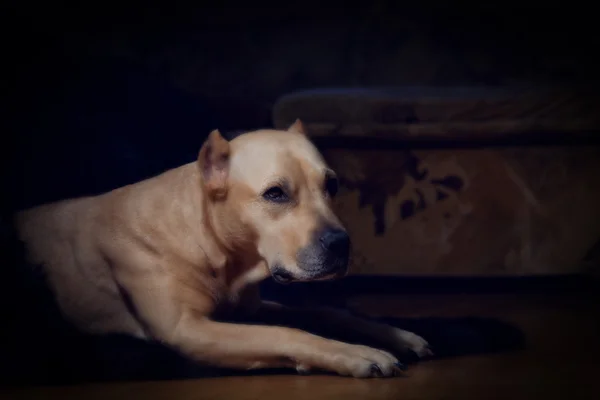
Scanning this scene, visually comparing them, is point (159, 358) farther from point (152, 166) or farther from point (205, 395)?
point (152, 166)

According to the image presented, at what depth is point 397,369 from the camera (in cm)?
168

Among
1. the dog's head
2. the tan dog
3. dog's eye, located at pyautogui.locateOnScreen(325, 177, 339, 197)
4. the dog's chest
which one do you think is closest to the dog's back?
the tan dog

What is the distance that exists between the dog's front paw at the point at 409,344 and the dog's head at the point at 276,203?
0.98 feet

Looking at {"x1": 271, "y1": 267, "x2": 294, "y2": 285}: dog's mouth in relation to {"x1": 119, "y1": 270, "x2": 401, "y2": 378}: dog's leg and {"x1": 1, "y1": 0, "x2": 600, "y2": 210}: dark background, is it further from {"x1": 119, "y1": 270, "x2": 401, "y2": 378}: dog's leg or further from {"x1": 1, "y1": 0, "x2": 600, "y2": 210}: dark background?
{"x1": 1, "y1": 0, "x2": 600, "y2": 210}: dark background

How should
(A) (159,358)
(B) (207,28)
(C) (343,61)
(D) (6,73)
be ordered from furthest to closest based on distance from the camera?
(C) (343,61) < (B) (207,28) < (D) (6,73) < (A) (159,358)

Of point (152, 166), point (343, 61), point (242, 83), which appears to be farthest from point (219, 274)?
point (343, 61)

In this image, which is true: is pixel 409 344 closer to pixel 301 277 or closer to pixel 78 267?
pixel 301 277

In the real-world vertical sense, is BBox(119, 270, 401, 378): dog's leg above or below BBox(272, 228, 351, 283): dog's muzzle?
below

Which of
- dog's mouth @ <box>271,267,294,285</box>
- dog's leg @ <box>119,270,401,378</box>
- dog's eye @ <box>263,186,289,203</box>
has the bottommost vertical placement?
dog's leg @ <box>119,270,401,378</box>

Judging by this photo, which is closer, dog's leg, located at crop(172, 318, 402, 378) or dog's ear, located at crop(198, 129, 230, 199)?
dog's leg, located at crop(172, 318, 402, 378)

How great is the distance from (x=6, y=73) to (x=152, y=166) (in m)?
0.51

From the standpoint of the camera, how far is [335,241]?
169 cm

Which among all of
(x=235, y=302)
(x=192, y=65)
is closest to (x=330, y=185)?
(x=235, y=302)

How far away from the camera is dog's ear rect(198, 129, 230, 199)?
1826 millimetres
